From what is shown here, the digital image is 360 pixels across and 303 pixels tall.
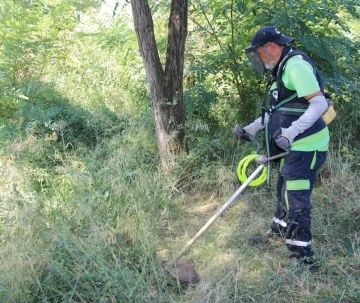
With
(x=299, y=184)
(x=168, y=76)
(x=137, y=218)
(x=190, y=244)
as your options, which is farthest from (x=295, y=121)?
(x=168, y=76)

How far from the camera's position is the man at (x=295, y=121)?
2.74 m

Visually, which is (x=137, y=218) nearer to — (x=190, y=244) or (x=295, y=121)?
(x=190, y=244)

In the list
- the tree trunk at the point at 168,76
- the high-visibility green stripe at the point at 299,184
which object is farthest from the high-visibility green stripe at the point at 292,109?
the tree trunk at the point at 168,76

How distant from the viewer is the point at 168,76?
427 cm

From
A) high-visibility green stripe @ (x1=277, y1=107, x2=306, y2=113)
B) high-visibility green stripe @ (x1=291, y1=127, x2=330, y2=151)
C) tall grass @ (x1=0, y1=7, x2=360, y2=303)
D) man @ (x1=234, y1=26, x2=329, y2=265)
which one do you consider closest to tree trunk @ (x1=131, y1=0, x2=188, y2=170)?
tall grass @ (x1=0, y1=7, x2=360, y2=303)

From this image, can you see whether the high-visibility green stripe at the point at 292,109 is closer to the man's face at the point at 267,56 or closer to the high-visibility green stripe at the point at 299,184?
the man's face at the point at 267,56

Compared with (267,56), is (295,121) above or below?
below

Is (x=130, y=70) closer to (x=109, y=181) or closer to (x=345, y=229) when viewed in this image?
(x=109, y=181)

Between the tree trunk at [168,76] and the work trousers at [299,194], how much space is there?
1584 millimetres

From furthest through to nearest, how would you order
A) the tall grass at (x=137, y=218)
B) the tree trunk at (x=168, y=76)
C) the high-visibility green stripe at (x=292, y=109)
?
the tree trunk at (x=168, y=76) → the high-visibility green stripe at (x=292, y=109) → the tall grass at (x=137, y=218)

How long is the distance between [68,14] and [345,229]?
5640 mm

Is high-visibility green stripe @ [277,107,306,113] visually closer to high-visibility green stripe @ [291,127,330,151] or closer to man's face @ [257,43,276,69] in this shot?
high-visibility green stripe @ [291,127,330,151]

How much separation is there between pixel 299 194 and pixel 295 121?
1.83 feet

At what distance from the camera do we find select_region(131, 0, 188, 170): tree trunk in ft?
13.2
